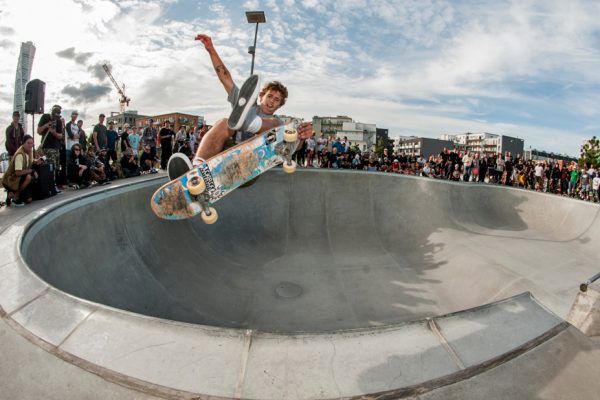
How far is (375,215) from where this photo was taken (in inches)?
365

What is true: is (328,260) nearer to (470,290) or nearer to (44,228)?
(470,290)

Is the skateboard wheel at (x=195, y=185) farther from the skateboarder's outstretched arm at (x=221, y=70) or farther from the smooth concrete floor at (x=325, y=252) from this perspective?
the smooth concrete floor at (x=325, y=252)

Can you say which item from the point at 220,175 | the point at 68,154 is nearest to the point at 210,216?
the point at 220,175

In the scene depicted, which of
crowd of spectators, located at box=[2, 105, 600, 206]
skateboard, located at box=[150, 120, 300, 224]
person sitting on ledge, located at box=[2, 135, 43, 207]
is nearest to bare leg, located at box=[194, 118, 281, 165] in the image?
Result: skateboard, located at box=[150, 120, 300, 224]

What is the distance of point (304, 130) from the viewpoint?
577 centimetres

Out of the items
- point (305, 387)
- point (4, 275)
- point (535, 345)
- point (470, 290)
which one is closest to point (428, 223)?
point (470, 290)

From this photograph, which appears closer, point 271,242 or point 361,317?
point 361,317

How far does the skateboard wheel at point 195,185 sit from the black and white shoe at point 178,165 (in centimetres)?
31

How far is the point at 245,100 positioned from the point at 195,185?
1.48m

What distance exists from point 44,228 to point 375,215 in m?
7.31

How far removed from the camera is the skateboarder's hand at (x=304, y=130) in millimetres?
5738

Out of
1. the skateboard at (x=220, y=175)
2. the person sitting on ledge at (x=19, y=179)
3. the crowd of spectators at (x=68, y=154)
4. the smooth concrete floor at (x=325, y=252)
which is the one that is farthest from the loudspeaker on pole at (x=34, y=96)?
the skateboard at (x=220, y=175)

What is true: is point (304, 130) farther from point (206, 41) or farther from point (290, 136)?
Result: point (206, 41)

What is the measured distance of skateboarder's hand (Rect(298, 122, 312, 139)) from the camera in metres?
5.74
